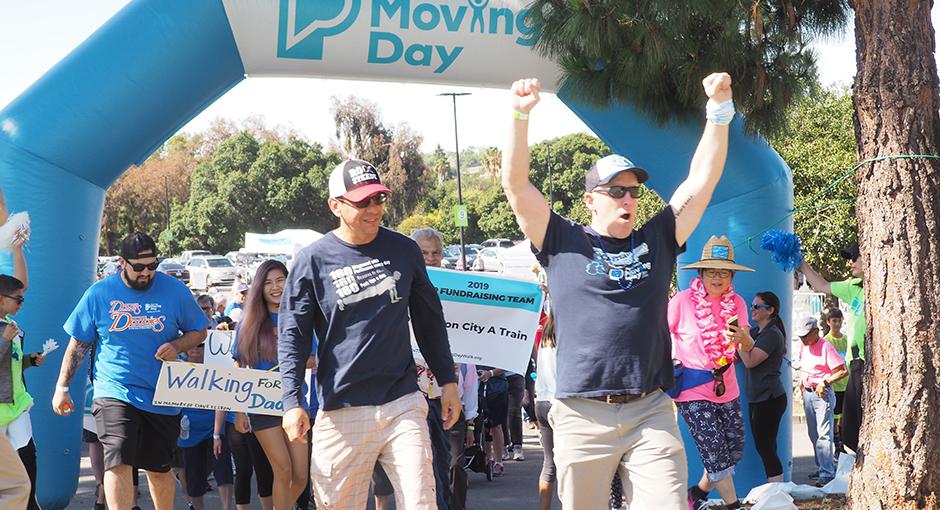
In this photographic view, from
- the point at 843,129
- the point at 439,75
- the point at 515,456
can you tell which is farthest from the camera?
the point at 843,129

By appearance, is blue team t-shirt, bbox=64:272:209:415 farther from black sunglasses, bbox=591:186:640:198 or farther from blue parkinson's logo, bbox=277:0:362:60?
black sunglasses, bbox=591:186:640:198

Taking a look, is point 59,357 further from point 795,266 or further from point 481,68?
point 795,266

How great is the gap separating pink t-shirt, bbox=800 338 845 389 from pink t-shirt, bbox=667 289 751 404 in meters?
3.04

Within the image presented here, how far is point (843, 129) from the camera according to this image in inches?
Answer: 756

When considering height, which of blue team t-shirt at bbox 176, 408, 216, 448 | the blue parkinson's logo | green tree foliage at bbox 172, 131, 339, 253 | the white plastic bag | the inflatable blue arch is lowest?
the white plastic bag

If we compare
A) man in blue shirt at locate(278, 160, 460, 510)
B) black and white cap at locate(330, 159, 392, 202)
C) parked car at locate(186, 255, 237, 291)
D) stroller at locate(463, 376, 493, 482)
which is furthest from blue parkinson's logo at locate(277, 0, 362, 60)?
parked car at locate(186, 255, 237, 291)

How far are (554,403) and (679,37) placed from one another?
3.38 m

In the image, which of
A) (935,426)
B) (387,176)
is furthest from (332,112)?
(935,426)

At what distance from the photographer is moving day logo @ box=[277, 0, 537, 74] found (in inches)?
291

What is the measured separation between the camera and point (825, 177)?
714 inches

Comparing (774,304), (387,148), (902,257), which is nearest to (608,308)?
(902,257)

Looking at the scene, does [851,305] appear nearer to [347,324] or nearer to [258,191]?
[347,324]

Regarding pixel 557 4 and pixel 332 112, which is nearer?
pixel 557 4

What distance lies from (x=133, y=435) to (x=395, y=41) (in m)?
3.28
